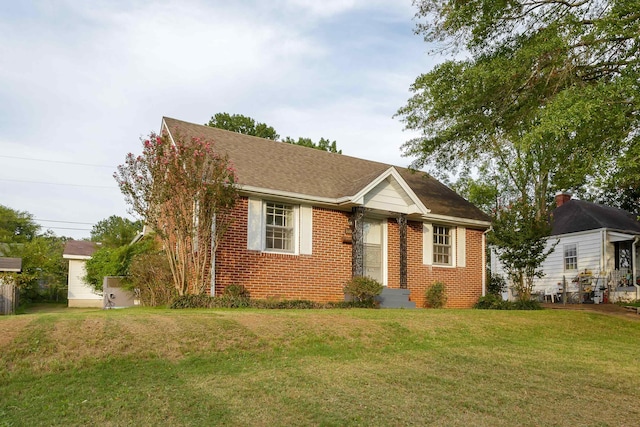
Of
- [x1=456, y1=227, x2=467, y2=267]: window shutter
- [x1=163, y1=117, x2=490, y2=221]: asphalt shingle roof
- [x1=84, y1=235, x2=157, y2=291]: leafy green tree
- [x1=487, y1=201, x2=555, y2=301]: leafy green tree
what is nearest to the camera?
[x1=163, y1=117, x2=490, y2=221]: asphalt shingle roof

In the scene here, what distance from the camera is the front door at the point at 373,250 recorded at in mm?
16344

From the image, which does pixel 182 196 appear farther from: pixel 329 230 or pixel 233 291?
pixel 329 230

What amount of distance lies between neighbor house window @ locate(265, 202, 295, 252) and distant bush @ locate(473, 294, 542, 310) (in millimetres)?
7174

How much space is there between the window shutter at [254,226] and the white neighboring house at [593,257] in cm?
1377

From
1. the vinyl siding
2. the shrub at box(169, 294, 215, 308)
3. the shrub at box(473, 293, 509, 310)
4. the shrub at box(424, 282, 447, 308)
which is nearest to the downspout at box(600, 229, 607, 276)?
the shrub at box(473, 293, 509, 310)

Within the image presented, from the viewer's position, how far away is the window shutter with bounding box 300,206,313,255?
14875 mm

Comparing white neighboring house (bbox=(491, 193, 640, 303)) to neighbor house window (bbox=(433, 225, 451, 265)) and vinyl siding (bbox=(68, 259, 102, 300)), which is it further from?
vinyl siding (bbox=(68, 259, 102, 300))

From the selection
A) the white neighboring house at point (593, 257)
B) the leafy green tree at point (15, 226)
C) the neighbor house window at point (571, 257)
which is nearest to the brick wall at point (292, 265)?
the white neighboring house at point (593, 257)

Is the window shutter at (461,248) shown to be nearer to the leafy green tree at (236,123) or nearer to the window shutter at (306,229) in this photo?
the window shutter at (306,229)

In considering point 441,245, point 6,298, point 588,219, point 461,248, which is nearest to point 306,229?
point 441,245

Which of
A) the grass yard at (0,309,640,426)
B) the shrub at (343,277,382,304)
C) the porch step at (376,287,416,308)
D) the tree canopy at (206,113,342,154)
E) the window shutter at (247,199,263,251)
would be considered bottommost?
the grass yard at (0,309,640,426)

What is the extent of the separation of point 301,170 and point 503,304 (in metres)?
7.91

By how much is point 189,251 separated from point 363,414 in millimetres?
8210

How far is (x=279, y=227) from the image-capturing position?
48.2 ft
